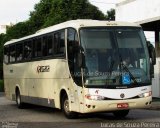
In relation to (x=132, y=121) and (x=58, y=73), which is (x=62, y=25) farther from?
(x=132, y=121)

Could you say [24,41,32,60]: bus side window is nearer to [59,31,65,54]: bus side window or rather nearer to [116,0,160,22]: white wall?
[59,31,65,54]: bus side window

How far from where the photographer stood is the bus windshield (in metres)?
14.7

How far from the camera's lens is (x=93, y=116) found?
57.3 feet

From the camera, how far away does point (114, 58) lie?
1498cm

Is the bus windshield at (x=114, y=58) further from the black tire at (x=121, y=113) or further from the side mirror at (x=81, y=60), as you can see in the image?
the black tire at (x=121, y=113)

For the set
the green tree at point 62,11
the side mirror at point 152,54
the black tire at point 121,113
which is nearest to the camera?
the side mirror at point 152,54

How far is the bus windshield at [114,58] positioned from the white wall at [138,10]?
1237 centimetres

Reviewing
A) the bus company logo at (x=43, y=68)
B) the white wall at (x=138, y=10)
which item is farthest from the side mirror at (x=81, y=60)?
the white wall at (x=138, y=10)

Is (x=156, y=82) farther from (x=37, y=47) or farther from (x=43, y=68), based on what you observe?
(x=43, y=68)

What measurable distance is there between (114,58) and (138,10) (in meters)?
15.5

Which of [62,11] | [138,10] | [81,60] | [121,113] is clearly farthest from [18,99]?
[62,11]

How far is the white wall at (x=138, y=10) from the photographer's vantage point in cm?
2789

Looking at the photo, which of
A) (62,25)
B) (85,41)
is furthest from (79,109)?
(62,25)

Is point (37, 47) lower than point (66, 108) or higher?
higher
